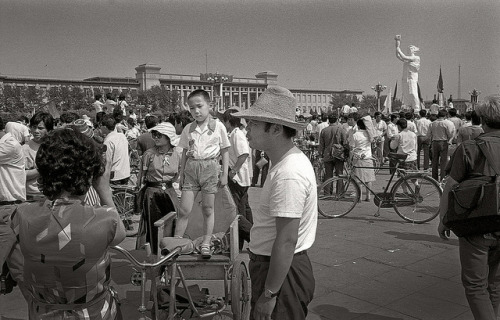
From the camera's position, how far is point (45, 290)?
86.0 inches

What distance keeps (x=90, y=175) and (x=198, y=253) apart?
2133mm

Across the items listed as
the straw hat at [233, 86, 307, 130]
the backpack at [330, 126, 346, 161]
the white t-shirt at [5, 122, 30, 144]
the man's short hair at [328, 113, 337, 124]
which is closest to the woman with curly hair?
the straw hat at [233, 86, 307, 130]

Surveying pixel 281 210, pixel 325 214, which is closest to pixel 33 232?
pixel 281 210

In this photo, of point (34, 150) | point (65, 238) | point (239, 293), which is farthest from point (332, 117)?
point (65, 238)

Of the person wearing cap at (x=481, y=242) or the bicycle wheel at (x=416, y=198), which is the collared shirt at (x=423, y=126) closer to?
the bicycle wheel at (x=416, y=198)

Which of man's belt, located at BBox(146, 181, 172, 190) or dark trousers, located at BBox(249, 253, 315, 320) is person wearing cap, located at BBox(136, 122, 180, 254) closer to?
man's belt, located at BBox(146, 181, 172, 190)

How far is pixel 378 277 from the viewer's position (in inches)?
201

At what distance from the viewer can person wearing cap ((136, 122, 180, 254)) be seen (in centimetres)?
550

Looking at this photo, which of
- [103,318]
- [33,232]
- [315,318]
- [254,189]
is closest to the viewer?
[33,232]

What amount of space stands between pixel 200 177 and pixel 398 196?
408 cm

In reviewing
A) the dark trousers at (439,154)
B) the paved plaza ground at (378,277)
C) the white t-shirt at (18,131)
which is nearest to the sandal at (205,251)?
the paved plaza ground at (378,277)

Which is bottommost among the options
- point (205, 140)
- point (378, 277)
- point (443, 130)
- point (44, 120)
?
point (378, 277)

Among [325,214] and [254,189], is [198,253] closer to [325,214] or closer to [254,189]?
[325,214]

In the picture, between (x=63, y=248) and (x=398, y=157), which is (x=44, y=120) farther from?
(x=398, y=157)
